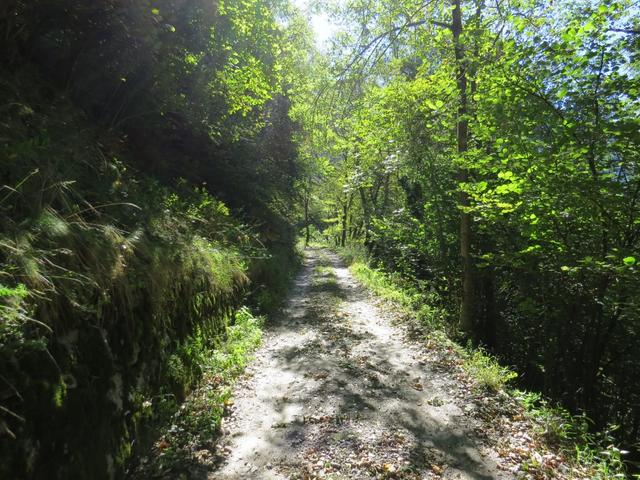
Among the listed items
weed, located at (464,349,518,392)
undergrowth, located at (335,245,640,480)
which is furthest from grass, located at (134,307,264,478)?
weed, located at (464,349,518,392)

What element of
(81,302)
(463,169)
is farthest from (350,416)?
(463,169)

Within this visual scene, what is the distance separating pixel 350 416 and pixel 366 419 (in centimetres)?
22

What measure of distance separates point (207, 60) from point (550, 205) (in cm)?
829

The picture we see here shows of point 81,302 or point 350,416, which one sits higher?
point 81,302

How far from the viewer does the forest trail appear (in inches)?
151

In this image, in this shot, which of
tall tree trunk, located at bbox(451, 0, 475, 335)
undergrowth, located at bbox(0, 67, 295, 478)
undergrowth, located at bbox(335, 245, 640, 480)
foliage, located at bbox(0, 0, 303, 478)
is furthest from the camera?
tall tree trunk, located at bbox(451, 0, 475, 335)

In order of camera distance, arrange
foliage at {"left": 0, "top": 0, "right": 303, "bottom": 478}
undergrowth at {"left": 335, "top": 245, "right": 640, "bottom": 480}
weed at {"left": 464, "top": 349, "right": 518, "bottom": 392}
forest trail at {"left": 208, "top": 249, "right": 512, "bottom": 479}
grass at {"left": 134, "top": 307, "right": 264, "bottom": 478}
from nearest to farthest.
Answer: foliage at {"left": 0, "top": 0, "right": 303, "bottom": 478} < grass at {"left": 134, "top": 307, "right": 264, "bottom": 478} < forest trail at {"left": 208, "top": 249, "right": 512, "bottom": 479} < undergrowth at {"left": 335, "top": 245, "right": 640, "bottom": 480} < weed at {"left": 464, "top": 349, "right": 518, "bottom": 392}

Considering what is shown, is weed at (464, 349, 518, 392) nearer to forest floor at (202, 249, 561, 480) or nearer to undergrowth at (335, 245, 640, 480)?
undergrowth at (335, 245, 640, 480)

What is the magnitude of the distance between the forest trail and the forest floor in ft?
0.04

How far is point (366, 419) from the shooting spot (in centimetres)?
471

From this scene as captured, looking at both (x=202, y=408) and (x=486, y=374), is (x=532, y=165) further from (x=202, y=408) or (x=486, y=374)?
(x=202, y=408)

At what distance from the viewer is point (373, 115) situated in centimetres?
1040

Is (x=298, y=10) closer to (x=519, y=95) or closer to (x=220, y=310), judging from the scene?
(x=519, y=95)

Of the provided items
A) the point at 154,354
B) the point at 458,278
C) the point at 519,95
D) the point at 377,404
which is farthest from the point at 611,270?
the point at 154,354
